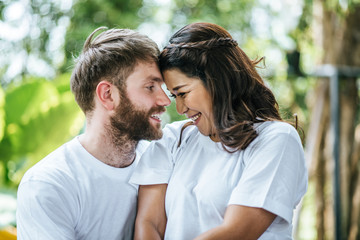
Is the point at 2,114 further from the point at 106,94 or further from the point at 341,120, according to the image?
the point at 341,120

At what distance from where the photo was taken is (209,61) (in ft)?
5.05

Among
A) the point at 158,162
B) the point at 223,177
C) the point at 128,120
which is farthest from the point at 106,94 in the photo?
the point at 223,177

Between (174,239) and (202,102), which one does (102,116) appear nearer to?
(202,102)

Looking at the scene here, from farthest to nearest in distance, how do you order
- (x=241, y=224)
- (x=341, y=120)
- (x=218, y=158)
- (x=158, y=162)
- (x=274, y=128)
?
(x=341, y=120) < (x=158, y=162) < (x=218, y=158) < (x=274, y=128) < (x=241, y=224)

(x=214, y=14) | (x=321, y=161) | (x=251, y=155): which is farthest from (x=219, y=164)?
(x=214, y=14)

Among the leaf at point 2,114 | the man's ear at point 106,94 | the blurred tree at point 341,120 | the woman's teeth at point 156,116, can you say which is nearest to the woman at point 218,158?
the woman's teeth at point 156,116

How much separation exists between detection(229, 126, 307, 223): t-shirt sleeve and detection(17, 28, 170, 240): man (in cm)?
46

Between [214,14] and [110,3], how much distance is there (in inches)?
43.8

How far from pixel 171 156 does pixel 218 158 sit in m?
0.22

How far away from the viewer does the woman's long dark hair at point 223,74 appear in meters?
1.53

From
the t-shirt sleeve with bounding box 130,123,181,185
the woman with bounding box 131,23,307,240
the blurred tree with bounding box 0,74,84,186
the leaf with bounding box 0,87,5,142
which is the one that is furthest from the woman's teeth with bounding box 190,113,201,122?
the leaf with bounding box 0,87,5,142

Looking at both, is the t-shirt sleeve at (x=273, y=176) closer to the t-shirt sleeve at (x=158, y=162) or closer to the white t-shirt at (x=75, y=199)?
the t-shirt sleeve at (x=158, y=162)

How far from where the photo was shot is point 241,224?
1.32 meters

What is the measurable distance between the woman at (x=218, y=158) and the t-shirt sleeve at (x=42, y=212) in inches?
10.1
